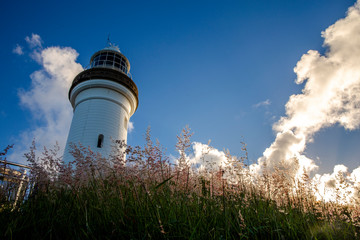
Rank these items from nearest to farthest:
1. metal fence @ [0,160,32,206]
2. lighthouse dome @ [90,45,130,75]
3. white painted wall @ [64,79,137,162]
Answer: metal fence @ [0,160,32,206] < white painted wall @ [64,79,137,162] < lighthouse dome @ [90,45,130,75]

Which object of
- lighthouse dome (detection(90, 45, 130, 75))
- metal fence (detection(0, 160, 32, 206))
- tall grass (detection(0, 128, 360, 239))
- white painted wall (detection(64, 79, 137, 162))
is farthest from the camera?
lighthouse dome (detection(90, 45, 130, 75))

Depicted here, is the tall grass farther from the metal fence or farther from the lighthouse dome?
the lighthouse dome

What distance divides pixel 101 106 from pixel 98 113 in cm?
62

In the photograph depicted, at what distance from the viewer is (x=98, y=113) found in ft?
47.1

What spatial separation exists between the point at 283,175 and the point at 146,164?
8.53 ft

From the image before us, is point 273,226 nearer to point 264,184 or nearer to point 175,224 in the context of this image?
point 175,224

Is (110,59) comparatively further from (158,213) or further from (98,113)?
(158,213)

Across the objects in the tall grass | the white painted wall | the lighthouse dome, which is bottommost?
the tall grass

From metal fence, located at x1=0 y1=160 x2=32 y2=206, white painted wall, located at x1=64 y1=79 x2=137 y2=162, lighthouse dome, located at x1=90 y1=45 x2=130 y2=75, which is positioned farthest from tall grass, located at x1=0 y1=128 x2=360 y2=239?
lighthouse dome, located at x1=90 y1=45 x2=130 y2=75

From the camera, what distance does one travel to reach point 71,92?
16469 millimetres

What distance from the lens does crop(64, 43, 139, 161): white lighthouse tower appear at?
44.7 feet

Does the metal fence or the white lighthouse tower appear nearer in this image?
the metal fence

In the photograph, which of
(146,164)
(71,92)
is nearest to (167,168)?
(146,164)

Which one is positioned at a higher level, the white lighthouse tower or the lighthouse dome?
the lighthouse dome
